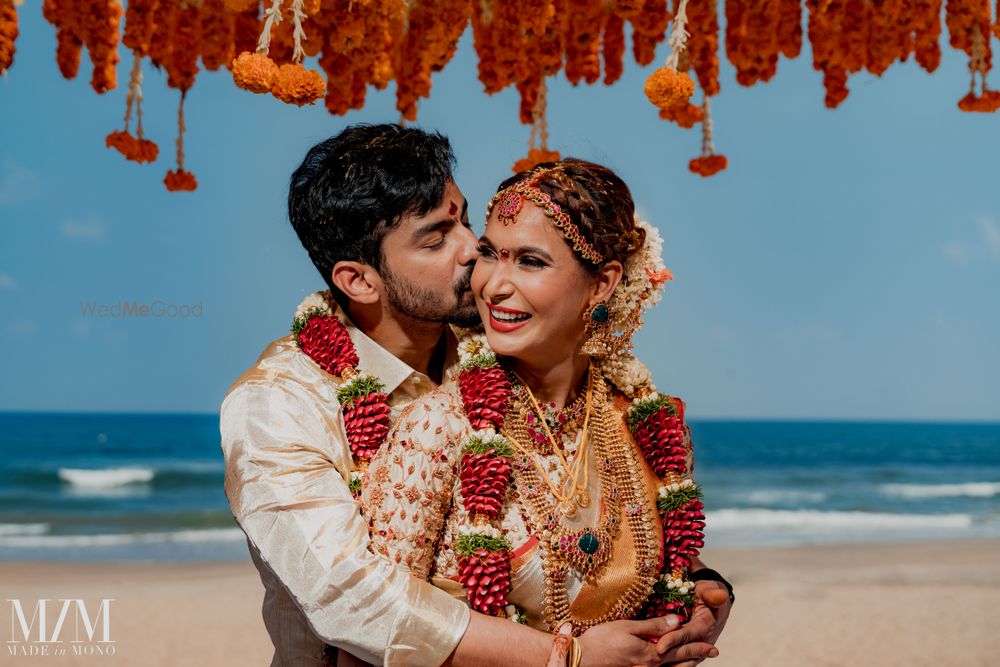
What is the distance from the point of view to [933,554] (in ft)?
45.3

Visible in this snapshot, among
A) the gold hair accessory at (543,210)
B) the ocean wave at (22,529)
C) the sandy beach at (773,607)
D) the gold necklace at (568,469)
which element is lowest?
the sandy beach at (773,607)

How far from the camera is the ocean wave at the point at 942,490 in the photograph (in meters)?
23.4

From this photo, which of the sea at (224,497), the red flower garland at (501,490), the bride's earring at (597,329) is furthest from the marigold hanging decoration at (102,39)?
the sea at (224,497)

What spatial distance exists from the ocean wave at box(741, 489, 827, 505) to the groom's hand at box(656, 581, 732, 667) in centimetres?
1961

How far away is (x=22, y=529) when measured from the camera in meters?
16.9

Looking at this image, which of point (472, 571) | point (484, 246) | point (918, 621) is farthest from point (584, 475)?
point (918, 621)

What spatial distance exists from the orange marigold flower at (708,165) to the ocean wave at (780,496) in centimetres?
1837

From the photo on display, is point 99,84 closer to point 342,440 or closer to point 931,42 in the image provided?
point 342,440

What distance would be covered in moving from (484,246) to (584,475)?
0.56m

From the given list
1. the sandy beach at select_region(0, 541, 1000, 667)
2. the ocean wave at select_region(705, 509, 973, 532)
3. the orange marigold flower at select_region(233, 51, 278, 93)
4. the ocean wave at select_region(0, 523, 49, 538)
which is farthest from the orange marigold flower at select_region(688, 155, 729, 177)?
the ocean wave at select_region(0, 523, 49, 538)

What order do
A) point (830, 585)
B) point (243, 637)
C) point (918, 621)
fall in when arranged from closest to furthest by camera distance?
1. point (243, 637)
2. point (918, 621)
3. point (830, 585)

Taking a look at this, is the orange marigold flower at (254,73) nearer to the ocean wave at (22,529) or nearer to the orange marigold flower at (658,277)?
the orange marigold flower at (658,277)

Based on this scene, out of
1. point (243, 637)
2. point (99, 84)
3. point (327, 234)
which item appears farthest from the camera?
point (243, 637)

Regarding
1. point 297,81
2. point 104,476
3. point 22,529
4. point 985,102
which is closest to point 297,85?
point 297,81
